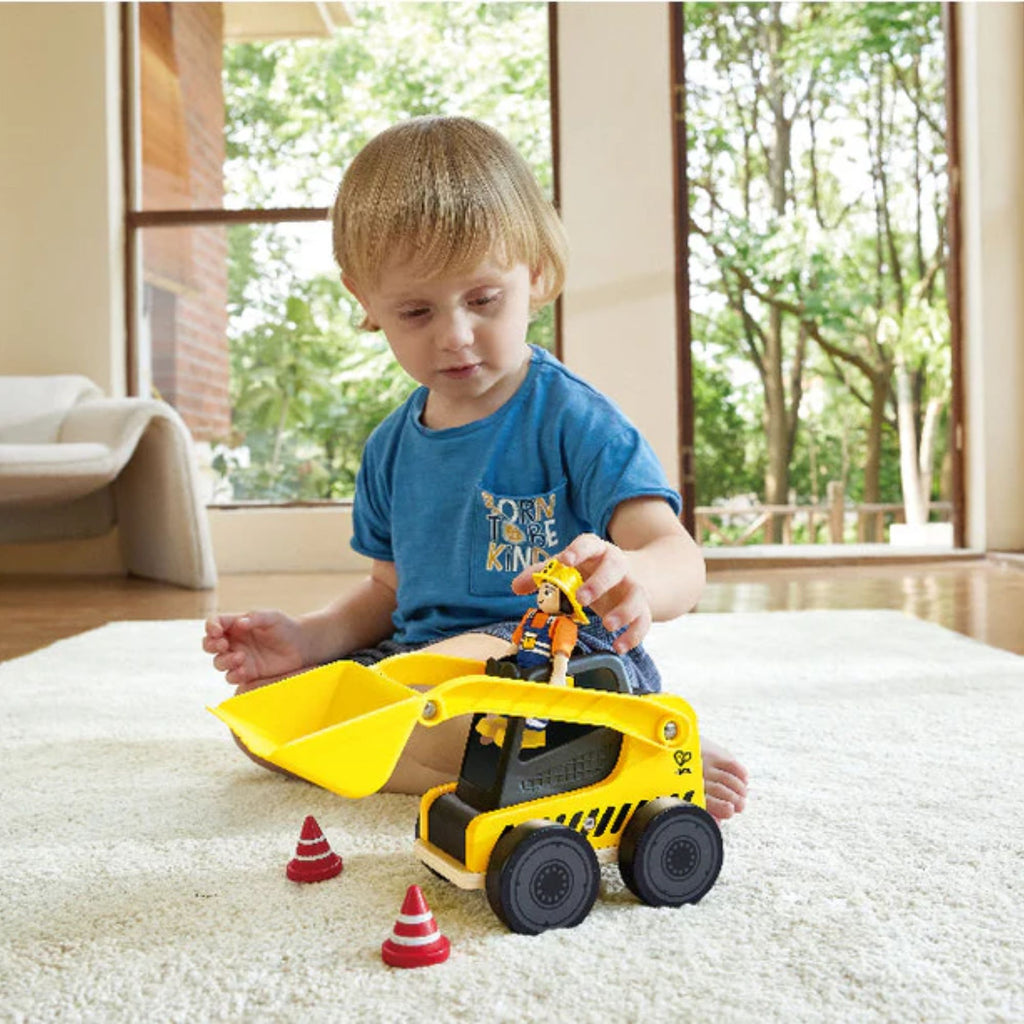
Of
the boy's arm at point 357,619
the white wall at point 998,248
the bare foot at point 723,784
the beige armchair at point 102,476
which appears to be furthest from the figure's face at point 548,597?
the white wall at point 998,248

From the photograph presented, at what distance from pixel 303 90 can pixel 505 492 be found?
3.36 metres

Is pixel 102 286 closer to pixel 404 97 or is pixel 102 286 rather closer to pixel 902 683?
pixel 404 97

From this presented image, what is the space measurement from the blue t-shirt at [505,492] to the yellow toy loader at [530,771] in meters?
0.24

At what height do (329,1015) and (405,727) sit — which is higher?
(405,727)

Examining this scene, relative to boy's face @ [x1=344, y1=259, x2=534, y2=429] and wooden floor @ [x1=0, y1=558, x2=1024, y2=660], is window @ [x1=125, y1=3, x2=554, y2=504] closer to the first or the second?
wooden floor @ [x1=0, y1=558, x2=1024, y2=660]

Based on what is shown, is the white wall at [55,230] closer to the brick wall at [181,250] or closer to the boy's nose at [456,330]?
the brick wall at [181,250]

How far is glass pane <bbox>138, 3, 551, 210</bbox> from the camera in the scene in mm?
3977

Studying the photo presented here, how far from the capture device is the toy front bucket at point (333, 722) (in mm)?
638

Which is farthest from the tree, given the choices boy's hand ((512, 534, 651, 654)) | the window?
boy's hand ((512, 534, 651, 654))

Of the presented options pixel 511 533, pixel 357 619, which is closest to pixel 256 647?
pixel 357 619

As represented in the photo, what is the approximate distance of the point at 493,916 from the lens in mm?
707

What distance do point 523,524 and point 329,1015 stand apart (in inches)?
20.2

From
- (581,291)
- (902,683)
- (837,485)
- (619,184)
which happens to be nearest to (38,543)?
(581,291)

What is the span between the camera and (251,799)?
101cm
